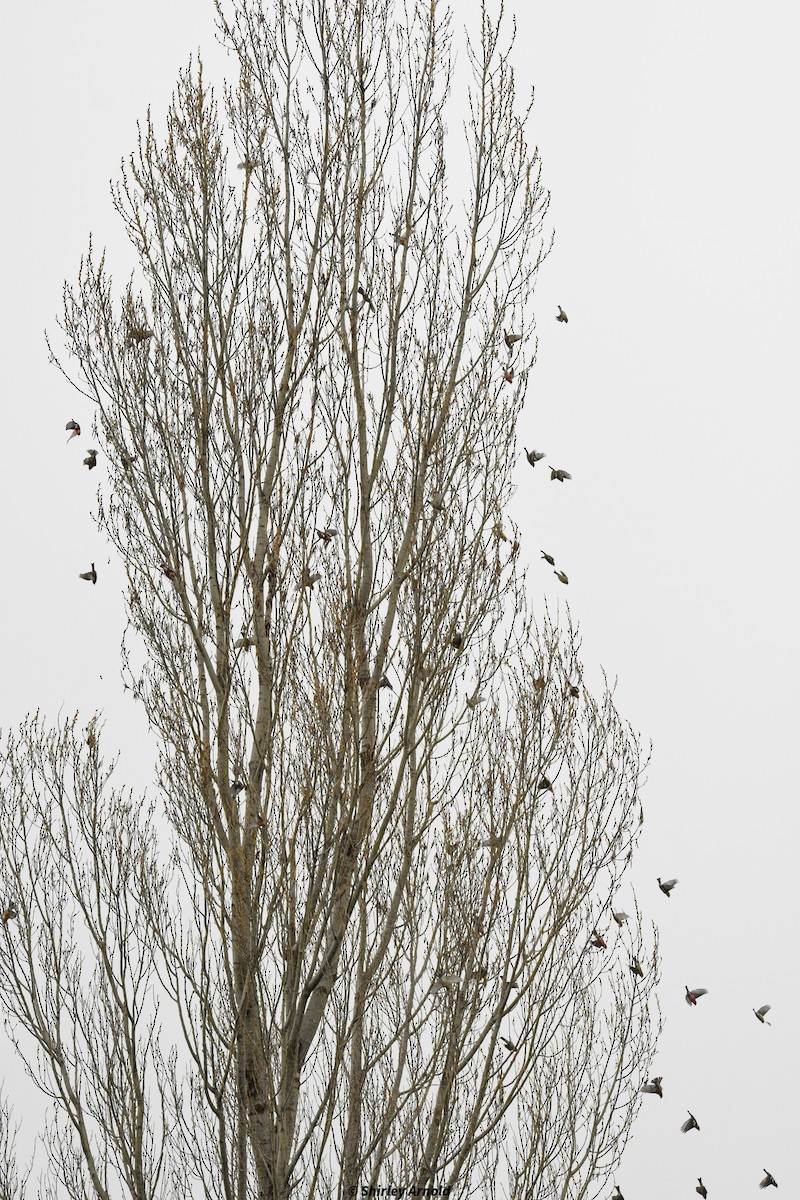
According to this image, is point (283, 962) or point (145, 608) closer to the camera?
point (283, 962)

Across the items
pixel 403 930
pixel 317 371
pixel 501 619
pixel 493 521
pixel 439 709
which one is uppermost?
pixel 317 371

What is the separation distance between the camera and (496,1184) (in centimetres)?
627

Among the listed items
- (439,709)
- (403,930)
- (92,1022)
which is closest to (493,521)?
(439,709)

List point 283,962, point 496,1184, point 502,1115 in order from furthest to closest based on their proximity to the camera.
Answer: point 496,1184 < point 502,1115 < point 283,962

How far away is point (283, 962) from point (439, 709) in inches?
47.4

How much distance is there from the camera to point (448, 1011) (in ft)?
17.2

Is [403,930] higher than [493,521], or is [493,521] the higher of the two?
[493,521]

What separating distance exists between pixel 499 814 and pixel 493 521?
1.35 meters

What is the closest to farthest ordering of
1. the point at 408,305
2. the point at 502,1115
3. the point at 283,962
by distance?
the point at 283,962
the point at 502,1115
the point at 408,305

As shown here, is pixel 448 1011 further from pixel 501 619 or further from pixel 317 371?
pixel 317 371

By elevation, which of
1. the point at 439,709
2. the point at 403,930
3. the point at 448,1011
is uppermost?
the point at 439,709

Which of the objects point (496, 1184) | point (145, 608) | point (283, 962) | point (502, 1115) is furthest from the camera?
point (496, 1184)

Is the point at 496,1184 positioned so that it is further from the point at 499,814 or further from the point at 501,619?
the point at 501,619

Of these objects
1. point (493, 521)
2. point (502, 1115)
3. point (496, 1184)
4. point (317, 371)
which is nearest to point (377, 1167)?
point (502, 1115)
